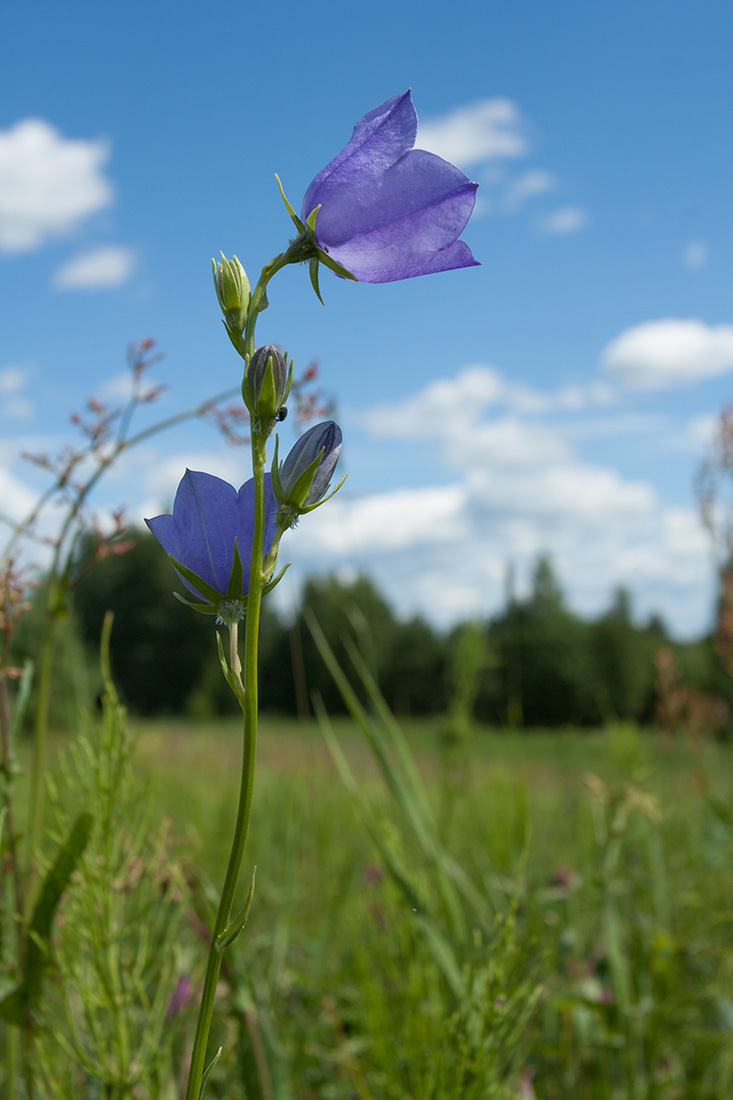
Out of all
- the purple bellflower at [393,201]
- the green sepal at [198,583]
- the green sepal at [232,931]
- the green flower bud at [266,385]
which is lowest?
the green sepal at [232,931]

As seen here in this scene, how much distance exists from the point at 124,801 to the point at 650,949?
3.64 ft

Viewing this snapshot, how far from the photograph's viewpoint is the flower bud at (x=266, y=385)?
42 centimetres

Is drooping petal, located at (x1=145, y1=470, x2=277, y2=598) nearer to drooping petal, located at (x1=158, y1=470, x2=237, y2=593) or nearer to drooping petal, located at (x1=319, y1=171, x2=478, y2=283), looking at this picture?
drooping petal, located at (x1=158, y1=470, x2=237, y2=593)

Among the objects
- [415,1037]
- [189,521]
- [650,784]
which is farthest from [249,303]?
[650,784]

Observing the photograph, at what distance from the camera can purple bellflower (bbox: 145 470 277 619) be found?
0.47 metres

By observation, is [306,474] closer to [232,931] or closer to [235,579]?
[235,579]

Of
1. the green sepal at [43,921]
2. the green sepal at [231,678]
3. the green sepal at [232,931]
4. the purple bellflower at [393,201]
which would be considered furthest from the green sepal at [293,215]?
the green sepal at [43,921]

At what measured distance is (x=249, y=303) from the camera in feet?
1.43

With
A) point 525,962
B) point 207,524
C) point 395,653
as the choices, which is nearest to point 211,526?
point 207,524

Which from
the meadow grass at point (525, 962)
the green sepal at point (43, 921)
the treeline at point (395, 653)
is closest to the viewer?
the green sepal at point (43, 921)

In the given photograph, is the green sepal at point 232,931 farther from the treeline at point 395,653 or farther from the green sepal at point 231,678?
the treeline at point 395,653

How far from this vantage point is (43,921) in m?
0.72

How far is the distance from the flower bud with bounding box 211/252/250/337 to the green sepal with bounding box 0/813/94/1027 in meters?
0.44

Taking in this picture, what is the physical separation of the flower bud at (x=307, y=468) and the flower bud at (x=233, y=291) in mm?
67
